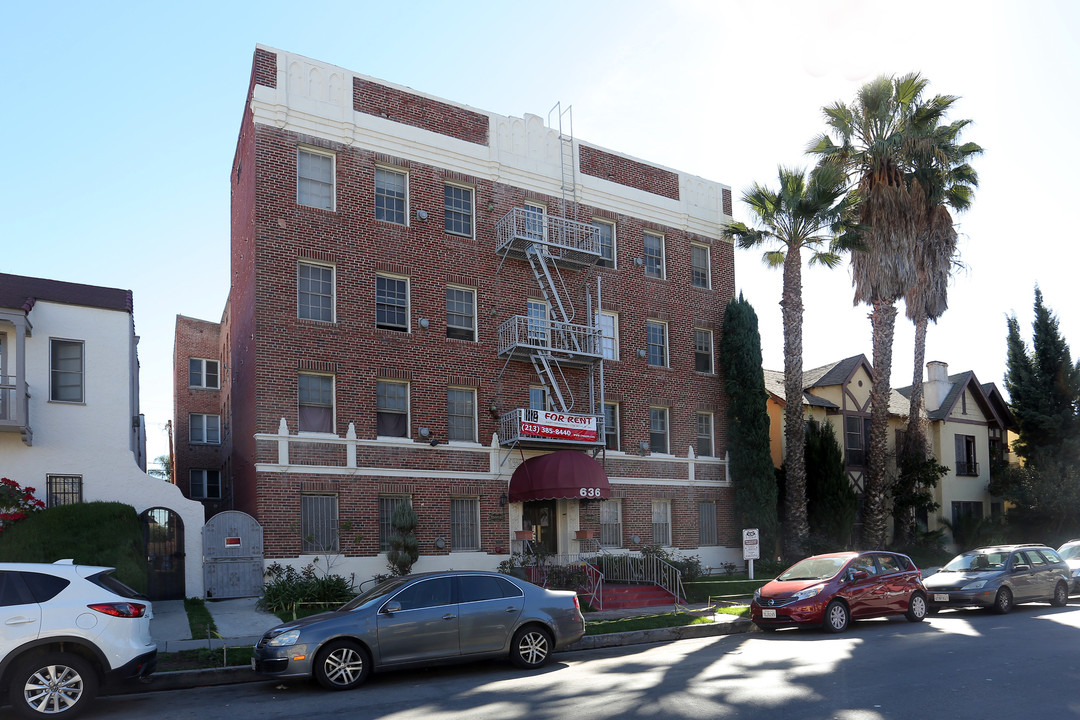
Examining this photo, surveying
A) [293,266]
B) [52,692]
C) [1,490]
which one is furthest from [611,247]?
[52,692]

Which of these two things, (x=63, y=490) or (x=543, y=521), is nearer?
(x=63, y=490)

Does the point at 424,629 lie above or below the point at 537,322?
below

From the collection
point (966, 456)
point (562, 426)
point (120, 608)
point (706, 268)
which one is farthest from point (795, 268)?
point (120, 608)

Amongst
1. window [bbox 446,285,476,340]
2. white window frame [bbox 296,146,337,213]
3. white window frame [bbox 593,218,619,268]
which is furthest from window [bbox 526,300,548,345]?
white window frame [bbox 296,146,337,213]

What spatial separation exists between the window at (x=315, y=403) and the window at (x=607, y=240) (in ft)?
31.6

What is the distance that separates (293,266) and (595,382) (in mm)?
9360

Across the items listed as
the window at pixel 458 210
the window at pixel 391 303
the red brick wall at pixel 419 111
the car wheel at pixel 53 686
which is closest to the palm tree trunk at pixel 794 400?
the window at pixel 458 210

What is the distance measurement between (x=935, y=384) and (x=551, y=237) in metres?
22.3

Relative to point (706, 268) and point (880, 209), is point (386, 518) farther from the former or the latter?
point (880, 209)

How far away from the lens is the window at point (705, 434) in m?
29.2

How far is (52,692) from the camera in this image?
965 centimetres

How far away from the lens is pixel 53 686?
9.65 meters

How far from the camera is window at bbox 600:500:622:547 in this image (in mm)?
26302

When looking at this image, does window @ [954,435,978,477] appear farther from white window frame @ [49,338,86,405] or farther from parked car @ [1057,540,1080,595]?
white window frame @ [49,338,86,405]
